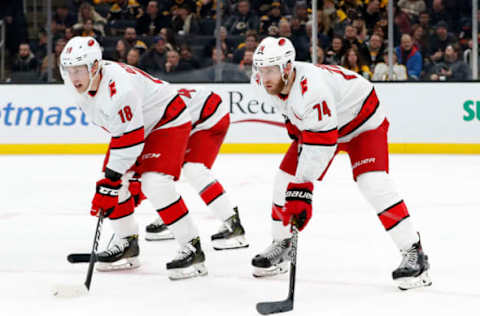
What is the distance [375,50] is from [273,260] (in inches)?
214

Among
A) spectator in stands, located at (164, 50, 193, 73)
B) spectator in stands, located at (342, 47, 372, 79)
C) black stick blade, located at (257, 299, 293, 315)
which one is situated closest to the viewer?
black stick blade, located at (257, 299, 293, 315)

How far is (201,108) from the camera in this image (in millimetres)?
4336

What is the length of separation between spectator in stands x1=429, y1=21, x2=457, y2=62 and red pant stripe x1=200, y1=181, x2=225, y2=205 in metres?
4.91

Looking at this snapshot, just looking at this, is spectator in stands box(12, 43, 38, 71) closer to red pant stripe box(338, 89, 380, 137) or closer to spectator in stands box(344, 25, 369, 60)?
spectator in stands box(344, 25, 369, 60)

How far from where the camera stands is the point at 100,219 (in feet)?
11.4

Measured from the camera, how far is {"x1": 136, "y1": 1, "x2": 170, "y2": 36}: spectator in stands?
8.99 m

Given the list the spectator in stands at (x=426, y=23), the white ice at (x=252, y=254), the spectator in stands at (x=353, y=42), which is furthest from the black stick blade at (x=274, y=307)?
the spectator in stands at (x=426, y=23)

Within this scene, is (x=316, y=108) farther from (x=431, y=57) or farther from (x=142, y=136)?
(x=431, y=57)

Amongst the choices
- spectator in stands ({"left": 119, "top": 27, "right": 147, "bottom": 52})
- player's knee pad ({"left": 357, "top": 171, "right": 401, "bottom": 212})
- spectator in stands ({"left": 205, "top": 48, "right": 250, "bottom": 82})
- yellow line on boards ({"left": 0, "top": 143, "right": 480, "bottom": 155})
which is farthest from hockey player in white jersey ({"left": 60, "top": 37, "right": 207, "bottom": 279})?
spectator in stands ({"left": 119, "top": 27, "right": 147, "bottom": 52})

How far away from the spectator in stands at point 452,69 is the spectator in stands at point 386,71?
0.30m

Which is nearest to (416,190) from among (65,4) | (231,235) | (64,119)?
(231,235)

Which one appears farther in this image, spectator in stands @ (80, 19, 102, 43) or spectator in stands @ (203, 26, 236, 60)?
spectator in stands @ (80, 19, 102, 43)

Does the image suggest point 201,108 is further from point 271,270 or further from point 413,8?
point 413,8

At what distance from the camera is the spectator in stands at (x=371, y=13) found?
868 cm
